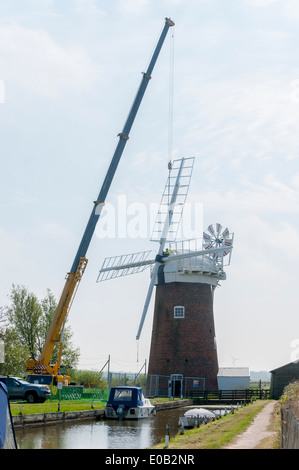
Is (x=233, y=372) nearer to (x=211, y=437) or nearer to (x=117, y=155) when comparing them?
(x=117, y=155)

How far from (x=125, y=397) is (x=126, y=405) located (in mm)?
636

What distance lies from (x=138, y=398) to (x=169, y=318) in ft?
71.7

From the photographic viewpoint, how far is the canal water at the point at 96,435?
2120 cm

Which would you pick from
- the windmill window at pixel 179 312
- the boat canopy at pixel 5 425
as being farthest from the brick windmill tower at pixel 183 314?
the boat canopy at pixel 5 425

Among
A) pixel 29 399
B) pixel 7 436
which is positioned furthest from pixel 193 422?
pixel 7 436

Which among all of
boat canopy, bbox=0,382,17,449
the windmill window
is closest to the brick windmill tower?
the windmill window

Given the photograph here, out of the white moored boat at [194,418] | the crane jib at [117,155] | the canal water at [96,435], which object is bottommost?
the canal water at [96,435]

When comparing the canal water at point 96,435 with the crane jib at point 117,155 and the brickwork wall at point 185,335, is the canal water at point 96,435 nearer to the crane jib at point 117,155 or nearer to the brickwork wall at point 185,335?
the crane jib at point 117,155

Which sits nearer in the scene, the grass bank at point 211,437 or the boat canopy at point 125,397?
the grass bank at point 211,437
